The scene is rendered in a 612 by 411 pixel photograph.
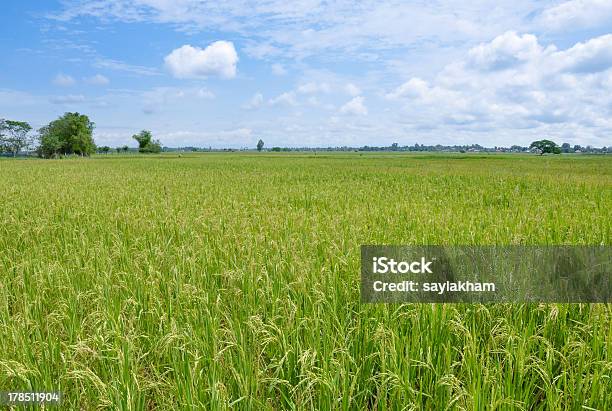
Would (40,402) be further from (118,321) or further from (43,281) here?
(43,281)

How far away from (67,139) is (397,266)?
146 metres

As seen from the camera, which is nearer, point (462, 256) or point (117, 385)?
point (117, 385)

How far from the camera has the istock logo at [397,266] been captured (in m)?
5.19

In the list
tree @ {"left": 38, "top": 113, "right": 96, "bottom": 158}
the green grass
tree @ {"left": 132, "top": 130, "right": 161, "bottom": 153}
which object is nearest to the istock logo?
the green grass

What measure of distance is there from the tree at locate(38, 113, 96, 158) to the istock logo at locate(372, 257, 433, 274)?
461 feet

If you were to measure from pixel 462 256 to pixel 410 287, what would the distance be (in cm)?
152

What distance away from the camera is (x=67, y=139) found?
408 ft

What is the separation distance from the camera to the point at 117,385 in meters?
2.91

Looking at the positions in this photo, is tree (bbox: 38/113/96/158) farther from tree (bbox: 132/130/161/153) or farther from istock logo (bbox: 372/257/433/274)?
istock logo (bbox: 372/257/433/274)

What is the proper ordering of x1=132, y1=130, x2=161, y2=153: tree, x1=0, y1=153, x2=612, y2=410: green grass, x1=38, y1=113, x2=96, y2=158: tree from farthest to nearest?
x1=132, y1=130, x2=161, y2=153: tree < x1=38, y1=113, x2=96, y2=158: tree < x1=0, y1=153, x2=612, y2=410: green grass

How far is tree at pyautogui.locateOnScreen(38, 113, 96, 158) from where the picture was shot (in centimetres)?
12063

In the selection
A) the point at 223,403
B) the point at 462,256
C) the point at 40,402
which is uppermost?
the point at 462,256

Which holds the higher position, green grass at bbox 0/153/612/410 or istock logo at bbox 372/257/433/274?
istock logo at bbox 372/257/433/274

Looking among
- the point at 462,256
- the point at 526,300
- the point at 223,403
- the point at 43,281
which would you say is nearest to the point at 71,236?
the point at 43,281
